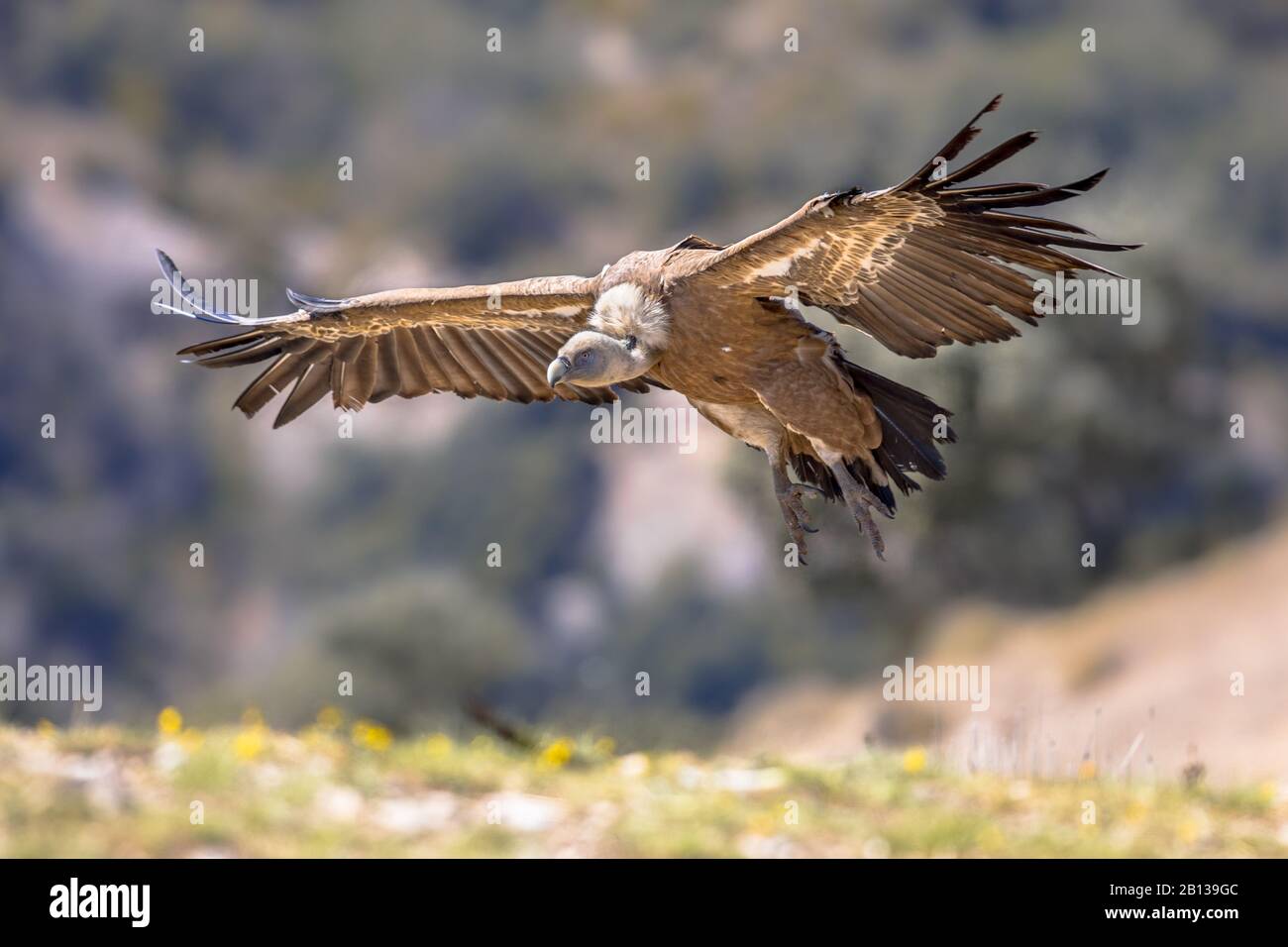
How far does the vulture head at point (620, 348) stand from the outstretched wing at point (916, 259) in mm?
236

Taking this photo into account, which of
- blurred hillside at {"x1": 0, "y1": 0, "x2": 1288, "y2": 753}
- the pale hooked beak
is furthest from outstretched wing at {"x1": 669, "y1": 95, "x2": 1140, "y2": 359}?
blurred hillside at {"x1": 0, "y1": 0, "x2": 1288, "y2": 753}

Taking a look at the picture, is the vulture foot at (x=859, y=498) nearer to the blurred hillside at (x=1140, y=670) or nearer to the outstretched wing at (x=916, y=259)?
the outstretched wing at (x=916, y=259)

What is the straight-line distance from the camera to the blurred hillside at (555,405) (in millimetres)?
32250

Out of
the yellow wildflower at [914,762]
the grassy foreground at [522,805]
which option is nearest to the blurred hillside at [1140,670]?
the yellow wildflower at [914,762]

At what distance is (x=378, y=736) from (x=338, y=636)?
25758 mm

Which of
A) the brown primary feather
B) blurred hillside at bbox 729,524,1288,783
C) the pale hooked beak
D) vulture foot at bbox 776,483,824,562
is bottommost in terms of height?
blurred hillside at bbox 729,524,1288,783

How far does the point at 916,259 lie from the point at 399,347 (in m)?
3.52

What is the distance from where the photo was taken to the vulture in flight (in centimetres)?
752

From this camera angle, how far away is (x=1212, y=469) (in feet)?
118

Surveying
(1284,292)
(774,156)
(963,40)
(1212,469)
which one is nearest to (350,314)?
(1212,469)

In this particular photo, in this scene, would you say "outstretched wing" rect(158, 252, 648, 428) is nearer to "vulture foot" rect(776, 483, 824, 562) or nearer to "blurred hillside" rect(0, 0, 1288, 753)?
"vulture foot" rect(776, 483, 824, 562)

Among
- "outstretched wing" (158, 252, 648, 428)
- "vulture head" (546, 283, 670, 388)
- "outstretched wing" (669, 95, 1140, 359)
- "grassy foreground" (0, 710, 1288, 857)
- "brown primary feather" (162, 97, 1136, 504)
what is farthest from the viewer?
"outstretched wing" (158, 252, 648, 428)

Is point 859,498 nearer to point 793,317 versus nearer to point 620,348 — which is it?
point 793,317

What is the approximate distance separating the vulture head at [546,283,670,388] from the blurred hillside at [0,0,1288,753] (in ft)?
56.4
